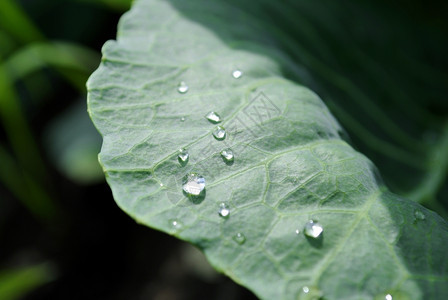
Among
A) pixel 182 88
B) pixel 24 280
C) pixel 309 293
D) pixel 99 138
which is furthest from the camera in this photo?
pixel 99 138

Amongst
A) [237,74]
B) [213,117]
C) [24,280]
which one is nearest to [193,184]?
[213,117]

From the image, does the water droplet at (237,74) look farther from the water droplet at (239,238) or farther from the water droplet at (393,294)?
the water droplet at (393,294)

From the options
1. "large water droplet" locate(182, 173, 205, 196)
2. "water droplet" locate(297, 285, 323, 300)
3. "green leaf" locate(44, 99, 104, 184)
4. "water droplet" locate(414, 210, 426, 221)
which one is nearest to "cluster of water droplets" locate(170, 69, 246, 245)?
"large water droplet" locate(182, 173, 205, 196)

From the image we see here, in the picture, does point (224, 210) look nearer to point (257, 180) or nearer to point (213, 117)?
point (257, 180)

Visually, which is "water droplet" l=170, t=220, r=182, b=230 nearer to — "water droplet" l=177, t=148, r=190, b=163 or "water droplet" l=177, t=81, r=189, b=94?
"water droplet" l=177, t=148, r=190, b=163

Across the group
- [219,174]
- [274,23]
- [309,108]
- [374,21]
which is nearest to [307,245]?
[219,174]

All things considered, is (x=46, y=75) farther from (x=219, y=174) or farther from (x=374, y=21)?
(x=219, y=174)
